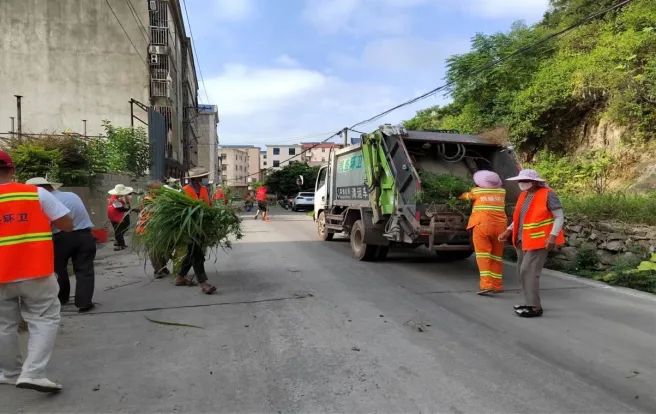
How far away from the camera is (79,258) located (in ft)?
20.1

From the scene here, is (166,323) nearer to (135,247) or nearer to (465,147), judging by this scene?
(135,247)

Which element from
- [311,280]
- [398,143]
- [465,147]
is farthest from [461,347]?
[465,147]

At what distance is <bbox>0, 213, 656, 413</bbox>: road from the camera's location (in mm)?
3576

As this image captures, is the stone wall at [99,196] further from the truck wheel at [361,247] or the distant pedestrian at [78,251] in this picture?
the distant pedestrian at [78,251]

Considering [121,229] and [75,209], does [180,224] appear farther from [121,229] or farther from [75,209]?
[121,229]

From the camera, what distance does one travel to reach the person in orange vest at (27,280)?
349 centimetres

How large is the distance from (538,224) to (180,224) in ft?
14.7

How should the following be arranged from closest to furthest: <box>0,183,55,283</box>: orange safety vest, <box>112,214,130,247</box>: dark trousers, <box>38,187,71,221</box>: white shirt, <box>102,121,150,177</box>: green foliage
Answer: <box>0,183,55,283</box>: orange safety vest
<box>38,187,71,221</box>: white shirt
<box>112,214,130,247</box>: dark trousers
<box>102,121,150,177</box>: green foliage

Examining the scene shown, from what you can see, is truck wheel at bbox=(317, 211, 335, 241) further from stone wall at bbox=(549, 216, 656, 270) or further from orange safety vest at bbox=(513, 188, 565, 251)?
orange safety vest at bbox=(513, 188, 565, 251)

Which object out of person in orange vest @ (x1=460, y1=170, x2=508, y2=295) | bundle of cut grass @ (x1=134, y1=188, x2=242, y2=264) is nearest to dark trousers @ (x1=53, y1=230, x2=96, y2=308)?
bundle of cut grass @ (x1=134, y1=188, x2=242, y2=264)

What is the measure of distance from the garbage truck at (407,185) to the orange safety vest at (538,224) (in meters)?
1.82

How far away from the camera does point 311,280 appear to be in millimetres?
7926

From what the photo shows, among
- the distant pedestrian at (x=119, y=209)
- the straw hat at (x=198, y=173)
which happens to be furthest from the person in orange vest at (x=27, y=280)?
the distant pedestrian at (x=119, y=209)

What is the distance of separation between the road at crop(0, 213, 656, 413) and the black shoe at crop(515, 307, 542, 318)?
0.38ft
